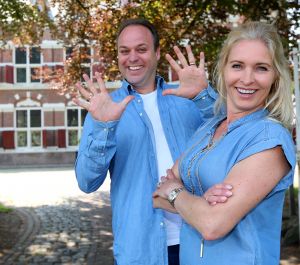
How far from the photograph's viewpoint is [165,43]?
327 inches

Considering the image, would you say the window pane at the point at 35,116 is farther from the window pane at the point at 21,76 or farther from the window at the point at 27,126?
the window pane at the point at 21,76

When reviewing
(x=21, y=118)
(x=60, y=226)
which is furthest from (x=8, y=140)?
(x=60, y=226)

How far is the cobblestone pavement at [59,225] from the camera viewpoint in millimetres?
6516

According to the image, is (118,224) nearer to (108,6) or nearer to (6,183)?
(108,6)

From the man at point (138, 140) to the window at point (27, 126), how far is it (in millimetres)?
23361

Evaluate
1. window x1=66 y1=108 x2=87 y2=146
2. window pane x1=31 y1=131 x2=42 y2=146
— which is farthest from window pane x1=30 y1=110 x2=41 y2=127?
window x1=66 y1=108 x2=87 y2=146

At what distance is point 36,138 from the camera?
2577cm

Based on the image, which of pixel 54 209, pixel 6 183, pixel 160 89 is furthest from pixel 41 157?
pixel 160 89

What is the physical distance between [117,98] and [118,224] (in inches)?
26.4

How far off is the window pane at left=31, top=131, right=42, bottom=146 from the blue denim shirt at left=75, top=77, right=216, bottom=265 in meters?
23.6

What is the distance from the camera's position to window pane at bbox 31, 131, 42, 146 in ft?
84.2

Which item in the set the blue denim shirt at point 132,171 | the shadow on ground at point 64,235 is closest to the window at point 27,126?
the shadow on ground at point 64,235

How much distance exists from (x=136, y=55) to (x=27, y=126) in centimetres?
2359

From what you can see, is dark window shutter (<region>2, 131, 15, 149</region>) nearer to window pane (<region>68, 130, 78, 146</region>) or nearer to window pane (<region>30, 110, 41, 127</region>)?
window pane (<region>30, 110, 41, 127</region>)
